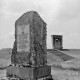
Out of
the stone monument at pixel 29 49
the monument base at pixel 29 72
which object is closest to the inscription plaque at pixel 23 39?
the stone monument at pixel 29 49

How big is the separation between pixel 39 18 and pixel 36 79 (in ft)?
9.35

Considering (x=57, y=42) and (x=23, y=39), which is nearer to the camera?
(x=23, y=39)

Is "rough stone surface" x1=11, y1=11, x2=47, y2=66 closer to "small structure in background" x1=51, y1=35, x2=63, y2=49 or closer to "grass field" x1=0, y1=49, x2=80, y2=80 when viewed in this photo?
"grass field" x1=0, y1=49, x2=80, y2=80

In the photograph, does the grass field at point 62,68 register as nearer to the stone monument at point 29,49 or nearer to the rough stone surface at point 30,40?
the stone monument at point 29,49

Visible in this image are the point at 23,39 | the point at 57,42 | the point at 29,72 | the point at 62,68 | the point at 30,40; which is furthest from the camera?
the point at 57,42

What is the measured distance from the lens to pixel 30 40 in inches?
277

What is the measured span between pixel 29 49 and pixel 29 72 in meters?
1.05

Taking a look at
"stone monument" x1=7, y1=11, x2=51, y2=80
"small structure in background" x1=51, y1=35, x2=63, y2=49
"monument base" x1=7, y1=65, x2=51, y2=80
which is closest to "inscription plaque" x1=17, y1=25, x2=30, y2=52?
"stone monument" x1=7, y1=11, x2=51, y2=80

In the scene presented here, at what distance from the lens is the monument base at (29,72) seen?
664 centimetres

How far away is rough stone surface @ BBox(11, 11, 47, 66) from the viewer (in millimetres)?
7012

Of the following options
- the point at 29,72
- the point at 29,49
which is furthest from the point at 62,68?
the point at 29,72

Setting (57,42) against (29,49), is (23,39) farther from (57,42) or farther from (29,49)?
(57,42)

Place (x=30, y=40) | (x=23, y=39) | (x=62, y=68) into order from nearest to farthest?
(x=30, y=40), (x=23, y=39), (x=62, y=68)

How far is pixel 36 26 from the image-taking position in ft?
23.5
